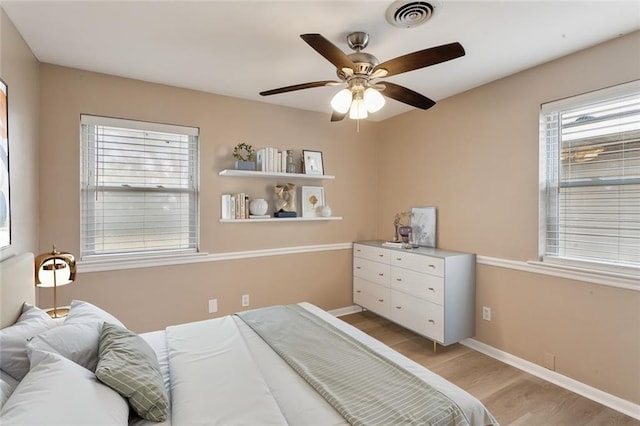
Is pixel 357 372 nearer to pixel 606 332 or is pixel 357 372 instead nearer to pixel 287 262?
pixel 606 332

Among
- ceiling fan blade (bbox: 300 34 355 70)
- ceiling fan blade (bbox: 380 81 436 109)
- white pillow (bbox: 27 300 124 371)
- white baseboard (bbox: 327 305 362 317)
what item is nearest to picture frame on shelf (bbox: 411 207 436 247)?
white baseboard (bbox: 327 305 362 317)

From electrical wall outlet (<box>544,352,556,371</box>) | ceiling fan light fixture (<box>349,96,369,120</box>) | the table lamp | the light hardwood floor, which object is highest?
ceiling fan light fixture (<box>349,96,369,120</box>)

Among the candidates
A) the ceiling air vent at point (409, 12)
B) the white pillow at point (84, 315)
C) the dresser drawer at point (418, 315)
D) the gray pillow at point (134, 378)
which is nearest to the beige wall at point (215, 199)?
the dresser drawer at point (418, 315)

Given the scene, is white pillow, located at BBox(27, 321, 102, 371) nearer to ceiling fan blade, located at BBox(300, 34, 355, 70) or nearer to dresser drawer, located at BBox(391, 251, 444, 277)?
ceiling fan blade, located at BBox(300, 34, 355, 70)

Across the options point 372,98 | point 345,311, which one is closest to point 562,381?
point 345,311

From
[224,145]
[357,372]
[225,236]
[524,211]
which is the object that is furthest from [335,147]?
[357,372]

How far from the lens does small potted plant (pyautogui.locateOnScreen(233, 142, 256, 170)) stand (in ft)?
10.7

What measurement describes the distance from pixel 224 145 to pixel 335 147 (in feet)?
4.68

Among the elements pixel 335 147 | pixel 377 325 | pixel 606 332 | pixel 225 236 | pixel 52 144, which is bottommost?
pixel 377 325

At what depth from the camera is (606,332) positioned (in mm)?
2230

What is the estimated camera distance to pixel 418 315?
3.16 m

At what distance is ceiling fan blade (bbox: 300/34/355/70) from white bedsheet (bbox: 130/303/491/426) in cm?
164

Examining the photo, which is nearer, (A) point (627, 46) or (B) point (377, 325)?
(A) point (627, 46)

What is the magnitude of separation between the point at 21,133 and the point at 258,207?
1937 millimetres
